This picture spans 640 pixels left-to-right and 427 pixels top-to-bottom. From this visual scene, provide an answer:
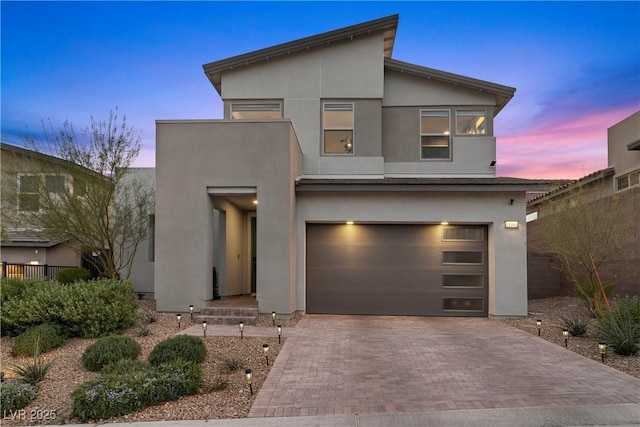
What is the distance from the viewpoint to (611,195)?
11.8 metres

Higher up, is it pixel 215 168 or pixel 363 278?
pixel 215 168

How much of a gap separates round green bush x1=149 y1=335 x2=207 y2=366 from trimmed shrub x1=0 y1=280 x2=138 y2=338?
2.43m

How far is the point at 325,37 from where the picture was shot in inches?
493

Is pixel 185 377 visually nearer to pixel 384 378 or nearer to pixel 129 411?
pixel 129 411

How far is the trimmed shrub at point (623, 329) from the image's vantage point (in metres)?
6.89

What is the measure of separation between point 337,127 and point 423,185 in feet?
11.5

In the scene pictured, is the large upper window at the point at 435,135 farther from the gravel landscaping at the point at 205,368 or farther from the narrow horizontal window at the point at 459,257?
the gravel landscaping at the point at 205,368

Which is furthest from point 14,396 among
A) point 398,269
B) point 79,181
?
point 398,269

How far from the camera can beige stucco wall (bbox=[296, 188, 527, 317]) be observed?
11.2m

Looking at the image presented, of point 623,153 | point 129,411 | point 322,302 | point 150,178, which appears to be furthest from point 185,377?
point 623,153

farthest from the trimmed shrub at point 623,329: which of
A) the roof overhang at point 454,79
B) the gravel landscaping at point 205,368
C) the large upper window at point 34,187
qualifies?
the large upper window at point 34,187

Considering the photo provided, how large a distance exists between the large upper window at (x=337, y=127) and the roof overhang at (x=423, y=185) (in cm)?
187

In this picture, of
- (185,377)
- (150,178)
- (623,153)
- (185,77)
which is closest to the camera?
(185,377)

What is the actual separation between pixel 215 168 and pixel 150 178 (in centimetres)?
489
